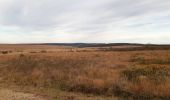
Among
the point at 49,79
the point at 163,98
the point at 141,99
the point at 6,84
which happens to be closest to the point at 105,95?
the point at 141,99

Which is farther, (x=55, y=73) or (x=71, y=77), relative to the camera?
(x=55, y=73)

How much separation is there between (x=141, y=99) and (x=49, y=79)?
693cm

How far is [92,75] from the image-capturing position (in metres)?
15.9

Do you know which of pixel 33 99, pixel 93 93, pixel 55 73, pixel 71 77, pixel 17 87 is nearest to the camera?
pixel 33 99

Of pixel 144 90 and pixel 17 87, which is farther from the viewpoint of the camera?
pixel 17 87

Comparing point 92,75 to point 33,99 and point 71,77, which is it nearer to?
point 71,77

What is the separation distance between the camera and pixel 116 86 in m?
12.4

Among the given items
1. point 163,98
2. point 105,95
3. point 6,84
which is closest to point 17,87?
point 6,84

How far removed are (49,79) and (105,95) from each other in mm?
5326

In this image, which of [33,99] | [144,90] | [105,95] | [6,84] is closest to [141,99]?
[144,90]

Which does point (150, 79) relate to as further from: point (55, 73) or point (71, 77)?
point (55, 73)

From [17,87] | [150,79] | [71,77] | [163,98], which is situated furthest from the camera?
[71,77]

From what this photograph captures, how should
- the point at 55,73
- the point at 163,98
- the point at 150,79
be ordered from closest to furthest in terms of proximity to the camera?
1. the point at 163,98
2. the point at 150,79
3. the point at 55,73

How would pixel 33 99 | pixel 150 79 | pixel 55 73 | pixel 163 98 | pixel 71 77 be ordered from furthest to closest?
1. pixel 55 73
2. pixel 71 77
3. pixel 150 79
4. pixel 33 99
5. pixel 163 98
